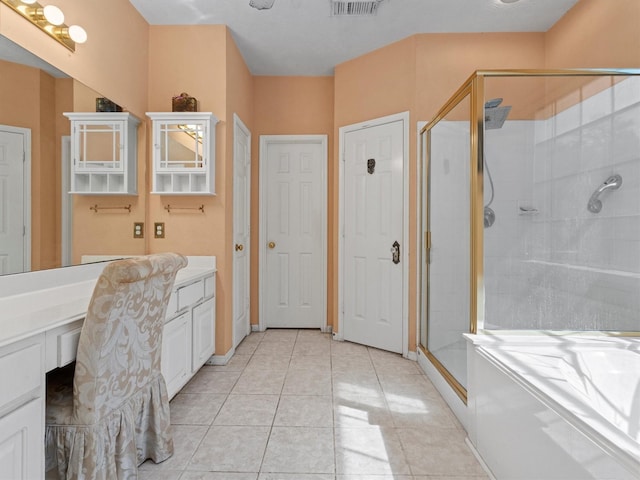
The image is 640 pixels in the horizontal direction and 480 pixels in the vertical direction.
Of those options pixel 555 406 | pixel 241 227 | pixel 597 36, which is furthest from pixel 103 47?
pixel 597 36

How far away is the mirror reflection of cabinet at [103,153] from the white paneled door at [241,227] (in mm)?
833

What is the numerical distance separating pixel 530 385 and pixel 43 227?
7.47 ft

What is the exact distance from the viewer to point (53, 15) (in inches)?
71.9

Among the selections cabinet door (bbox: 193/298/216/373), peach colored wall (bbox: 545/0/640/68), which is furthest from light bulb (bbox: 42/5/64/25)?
peach colored wall (bbox: 545/0/640/68)

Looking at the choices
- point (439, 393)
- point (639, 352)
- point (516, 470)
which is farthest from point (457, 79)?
point (516, 470)

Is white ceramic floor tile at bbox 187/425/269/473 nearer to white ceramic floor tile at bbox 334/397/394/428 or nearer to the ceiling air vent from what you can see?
white ceramic floor tile at bbox 334/397/394/428

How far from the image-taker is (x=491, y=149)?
195cm

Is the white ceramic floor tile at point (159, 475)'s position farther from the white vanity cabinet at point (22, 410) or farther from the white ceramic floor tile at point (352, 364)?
the white ceramic floor tile at point (352, 364)

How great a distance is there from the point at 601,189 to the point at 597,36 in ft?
4.30

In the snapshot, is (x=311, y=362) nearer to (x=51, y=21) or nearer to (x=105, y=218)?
(x=105, y=218)

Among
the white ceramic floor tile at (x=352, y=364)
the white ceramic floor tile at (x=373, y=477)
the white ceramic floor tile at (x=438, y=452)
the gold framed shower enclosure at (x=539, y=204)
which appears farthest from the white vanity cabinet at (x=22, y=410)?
the white ceramic floor tile at (x=352, y=364)

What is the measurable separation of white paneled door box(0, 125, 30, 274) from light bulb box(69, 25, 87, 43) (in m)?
0.80

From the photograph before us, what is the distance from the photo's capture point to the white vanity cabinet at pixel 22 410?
933 mm

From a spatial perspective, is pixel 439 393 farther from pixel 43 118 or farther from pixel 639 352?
pixel 43 118
